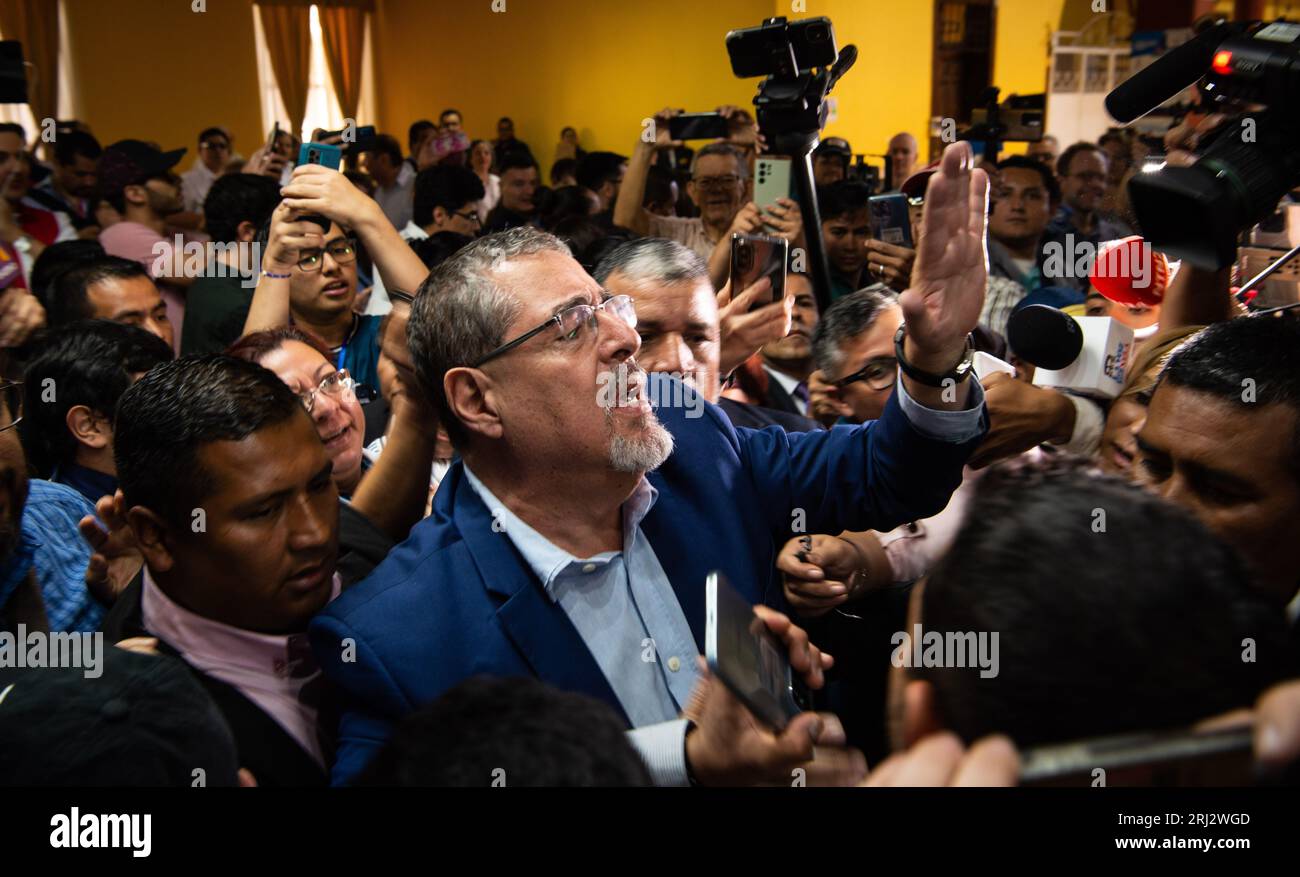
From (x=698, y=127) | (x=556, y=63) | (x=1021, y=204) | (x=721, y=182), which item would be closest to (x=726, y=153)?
(x=721, y=182)

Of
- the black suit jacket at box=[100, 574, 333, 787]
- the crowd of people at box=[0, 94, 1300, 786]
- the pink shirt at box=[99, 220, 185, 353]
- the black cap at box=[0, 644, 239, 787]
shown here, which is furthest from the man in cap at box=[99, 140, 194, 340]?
the black cap at box=[0, 644, 239, 787]

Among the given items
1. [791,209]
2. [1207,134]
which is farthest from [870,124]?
[1207,134]

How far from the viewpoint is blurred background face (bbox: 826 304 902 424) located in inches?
76.4

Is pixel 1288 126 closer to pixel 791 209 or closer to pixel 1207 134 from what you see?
pixel 1207 134

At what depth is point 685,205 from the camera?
5.59 metres

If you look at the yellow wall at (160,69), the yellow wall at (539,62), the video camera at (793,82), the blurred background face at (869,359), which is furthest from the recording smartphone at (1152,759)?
the yellow wall at (160,69)

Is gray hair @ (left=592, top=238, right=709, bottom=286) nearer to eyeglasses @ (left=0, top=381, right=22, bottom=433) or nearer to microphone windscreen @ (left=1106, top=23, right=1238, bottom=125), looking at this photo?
microphone windscreen @ (left=1106, top=23, right=1238, bottom=125)

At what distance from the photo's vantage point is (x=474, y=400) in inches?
51.8

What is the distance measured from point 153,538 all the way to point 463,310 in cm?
47

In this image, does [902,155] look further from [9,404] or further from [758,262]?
[9,404]

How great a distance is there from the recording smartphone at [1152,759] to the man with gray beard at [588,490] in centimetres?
49

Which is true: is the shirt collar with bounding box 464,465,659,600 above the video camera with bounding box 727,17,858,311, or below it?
below

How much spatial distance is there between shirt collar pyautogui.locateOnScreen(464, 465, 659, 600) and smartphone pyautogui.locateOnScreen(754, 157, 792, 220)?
1.31 m
